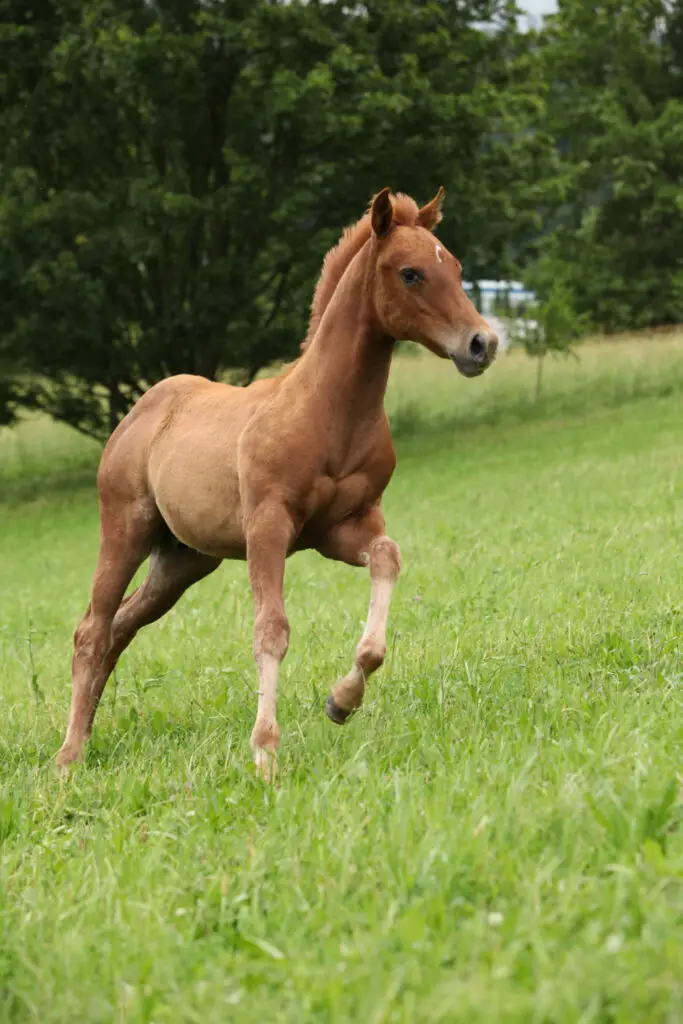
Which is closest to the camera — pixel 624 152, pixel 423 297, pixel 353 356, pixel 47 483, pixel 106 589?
pixel 423 297

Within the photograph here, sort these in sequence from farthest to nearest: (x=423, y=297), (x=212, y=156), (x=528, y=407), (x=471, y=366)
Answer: (x=528, y=407), (x=212, y=156), (x=423, y=297), (x=471, y=366)

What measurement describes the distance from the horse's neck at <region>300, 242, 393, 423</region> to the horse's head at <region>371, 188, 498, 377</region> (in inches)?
4.0

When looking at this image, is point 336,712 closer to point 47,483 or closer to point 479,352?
point 479,352

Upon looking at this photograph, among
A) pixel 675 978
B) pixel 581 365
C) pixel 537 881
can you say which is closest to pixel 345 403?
pixel 537 881

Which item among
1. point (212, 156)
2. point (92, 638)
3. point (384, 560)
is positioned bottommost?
point (92, 638)

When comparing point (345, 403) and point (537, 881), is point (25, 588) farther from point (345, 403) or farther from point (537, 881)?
point (537, 881)

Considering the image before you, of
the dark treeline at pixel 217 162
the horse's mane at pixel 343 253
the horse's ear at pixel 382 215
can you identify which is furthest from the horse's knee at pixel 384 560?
the dark treeline at pixel 217 162

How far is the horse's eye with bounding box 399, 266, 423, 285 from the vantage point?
5238 millimetres

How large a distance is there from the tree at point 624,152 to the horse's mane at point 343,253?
38.2 meters

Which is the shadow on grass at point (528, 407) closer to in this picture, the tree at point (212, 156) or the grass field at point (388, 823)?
the tree at point (212, 156)

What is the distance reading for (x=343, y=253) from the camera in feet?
18.9

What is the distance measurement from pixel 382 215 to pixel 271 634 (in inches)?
72.7

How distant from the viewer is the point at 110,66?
65.7 feet

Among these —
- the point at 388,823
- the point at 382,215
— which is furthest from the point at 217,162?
the point at 388,823
